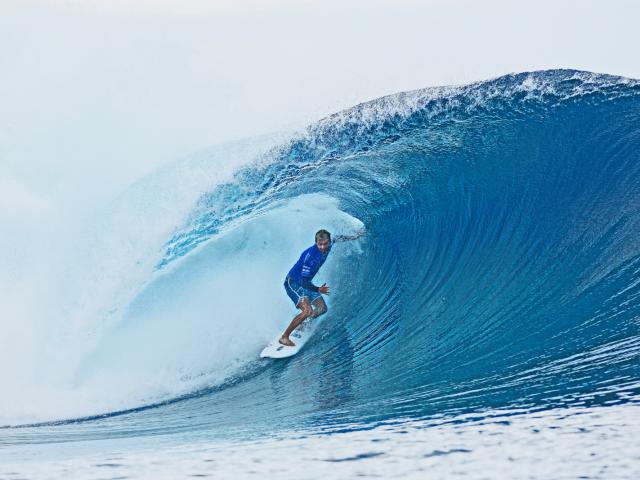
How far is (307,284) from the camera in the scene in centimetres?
774

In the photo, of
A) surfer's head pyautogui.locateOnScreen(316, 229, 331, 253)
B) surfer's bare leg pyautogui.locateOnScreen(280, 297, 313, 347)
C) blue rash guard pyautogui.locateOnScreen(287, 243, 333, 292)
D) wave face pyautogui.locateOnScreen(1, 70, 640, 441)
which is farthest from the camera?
surfer's bare leg pyautogui.locateOnScreen(280, 297, 313, 347)

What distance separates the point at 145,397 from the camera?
7621 millimetres

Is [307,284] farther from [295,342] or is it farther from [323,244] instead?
[295,342]

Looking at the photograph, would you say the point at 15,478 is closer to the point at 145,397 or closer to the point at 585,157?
the point at 145,397

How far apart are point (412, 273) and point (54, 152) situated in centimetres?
734

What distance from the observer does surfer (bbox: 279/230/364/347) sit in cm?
763

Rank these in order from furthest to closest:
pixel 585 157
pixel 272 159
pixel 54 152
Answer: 1. pixel 54 152
2. pixel 272 159
3. pixel 585 157

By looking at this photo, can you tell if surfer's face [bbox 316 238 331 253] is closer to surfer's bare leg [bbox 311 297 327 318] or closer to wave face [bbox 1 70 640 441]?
surfer's bare leg [bbox 311 297 327 318]

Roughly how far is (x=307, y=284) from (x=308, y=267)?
191 mm

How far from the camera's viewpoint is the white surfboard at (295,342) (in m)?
7.88

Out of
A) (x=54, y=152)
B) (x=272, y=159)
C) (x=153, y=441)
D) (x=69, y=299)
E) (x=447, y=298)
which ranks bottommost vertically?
(x=153, y=441)

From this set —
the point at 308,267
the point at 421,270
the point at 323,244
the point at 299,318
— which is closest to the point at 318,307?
the point at 299,318

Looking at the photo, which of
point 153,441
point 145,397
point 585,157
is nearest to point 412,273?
point 585,157

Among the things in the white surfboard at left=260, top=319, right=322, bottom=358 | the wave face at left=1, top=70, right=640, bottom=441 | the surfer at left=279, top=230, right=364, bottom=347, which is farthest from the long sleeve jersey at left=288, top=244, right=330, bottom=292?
the wave face at left=1, top=70, right=640, bottom=441
